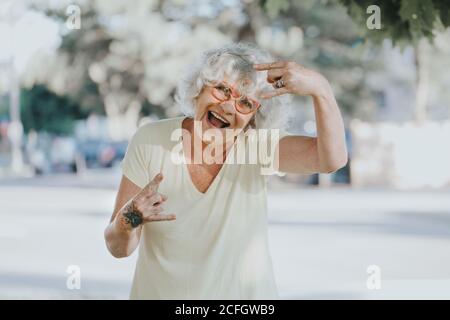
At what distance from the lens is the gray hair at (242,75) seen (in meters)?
1.59

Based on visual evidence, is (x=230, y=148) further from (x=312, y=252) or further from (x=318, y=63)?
(x=318, y=63)

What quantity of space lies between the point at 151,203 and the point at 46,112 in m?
21.4

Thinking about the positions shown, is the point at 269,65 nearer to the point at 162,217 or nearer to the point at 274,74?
the point at 274,74

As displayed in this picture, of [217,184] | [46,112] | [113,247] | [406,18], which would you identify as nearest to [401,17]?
[406,18]

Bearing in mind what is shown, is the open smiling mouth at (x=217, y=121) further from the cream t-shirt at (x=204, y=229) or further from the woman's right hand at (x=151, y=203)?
the woman's right hand at (x=151, y=203)

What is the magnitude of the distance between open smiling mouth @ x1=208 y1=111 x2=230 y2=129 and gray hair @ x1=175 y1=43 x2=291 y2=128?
6 centimetres

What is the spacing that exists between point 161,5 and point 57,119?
13.2 metres

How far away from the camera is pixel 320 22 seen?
1095 cm

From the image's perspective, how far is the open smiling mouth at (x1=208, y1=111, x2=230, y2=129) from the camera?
63.5 inches

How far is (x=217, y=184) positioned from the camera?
1557mm

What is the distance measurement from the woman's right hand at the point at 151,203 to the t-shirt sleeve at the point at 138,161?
85 mm
